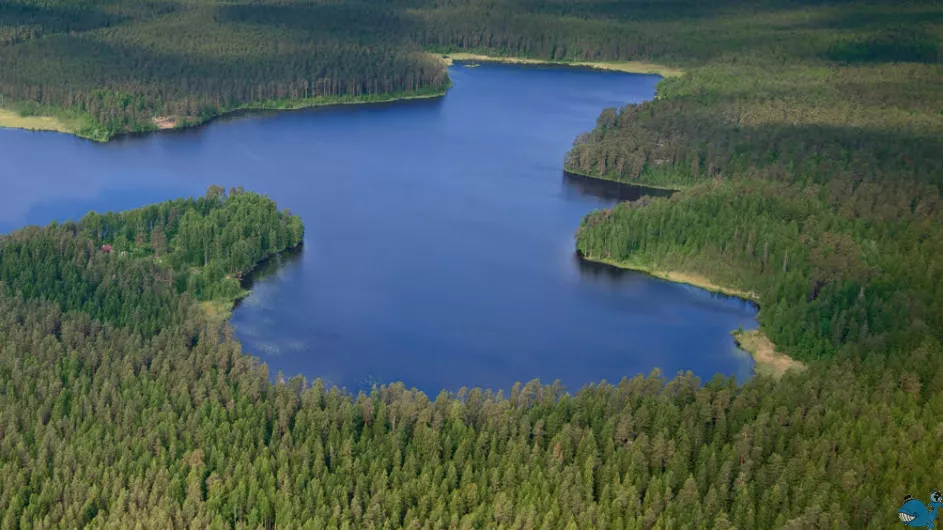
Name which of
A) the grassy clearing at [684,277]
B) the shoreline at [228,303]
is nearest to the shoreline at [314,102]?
the grassy clearing at [684,277]

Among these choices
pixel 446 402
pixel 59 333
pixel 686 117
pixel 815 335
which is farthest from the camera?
pixel 686 117

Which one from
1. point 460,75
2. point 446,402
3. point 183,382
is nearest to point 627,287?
point 446,402

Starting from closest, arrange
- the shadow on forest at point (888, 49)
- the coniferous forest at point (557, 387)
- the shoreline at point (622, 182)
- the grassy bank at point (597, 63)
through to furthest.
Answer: the coniferous forest at point (557, 387) < the shoreline at point (622, 182) < the shadow on forest at point (888, 49) < the grassy bank at point (597, 63)

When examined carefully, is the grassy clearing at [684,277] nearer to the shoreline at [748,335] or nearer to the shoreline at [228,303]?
the shoreline at [748,335]

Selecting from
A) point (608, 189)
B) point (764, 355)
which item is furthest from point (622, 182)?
point (764, 355)

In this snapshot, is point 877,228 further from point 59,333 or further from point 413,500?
point 59,333

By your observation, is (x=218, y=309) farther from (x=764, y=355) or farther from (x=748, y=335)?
(x=764, y=355)

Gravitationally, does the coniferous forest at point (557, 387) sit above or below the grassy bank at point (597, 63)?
below
